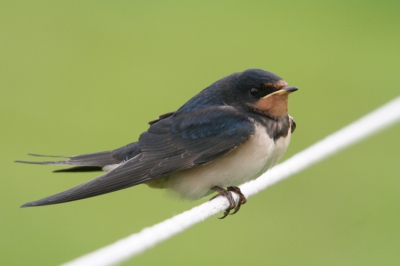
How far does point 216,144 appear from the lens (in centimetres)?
320

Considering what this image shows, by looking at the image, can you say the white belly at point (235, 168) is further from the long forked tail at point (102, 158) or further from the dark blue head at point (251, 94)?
the long forked tail at point (102, 158)

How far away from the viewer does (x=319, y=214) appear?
5641mm

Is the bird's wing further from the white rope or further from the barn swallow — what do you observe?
the white rope

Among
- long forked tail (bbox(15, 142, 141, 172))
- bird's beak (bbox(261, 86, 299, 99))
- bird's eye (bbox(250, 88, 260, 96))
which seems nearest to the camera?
bird's beak (bbox(261, 86, 299, 99))

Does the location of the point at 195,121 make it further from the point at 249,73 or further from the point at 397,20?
the point at 397,20

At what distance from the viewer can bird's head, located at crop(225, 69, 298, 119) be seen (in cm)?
317

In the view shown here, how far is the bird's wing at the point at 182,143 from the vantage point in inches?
123

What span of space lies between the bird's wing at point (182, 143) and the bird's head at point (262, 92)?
62 mm

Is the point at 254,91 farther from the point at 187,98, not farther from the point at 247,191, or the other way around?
the point at 187,98

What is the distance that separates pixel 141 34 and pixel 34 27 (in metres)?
1.11

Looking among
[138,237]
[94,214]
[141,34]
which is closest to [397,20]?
[141,34]

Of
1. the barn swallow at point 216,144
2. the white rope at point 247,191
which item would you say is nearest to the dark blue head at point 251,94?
the barn swallow at point 216,144

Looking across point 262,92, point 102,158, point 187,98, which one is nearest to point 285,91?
point 262,92

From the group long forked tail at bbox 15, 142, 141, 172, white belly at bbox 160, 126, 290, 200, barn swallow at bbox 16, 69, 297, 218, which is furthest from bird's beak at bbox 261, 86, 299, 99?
long forked tail at bbox 15, 142, 141, 172
